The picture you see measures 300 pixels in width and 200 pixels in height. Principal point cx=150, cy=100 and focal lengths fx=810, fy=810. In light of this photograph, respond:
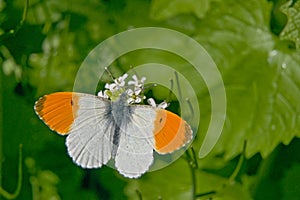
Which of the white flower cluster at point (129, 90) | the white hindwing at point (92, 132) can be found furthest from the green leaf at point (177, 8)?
the white hindwing at point (92, 132)

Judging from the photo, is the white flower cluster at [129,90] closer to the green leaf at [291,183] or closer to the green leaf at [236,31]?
the green leaf at [236,31]

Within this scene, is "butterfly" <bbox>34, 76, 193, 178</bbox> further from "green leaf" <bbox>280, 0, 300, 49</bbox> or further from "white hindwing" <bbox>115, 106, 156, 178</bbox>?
"green leaf" <bbox>280, 0, 300, 49</bbox>

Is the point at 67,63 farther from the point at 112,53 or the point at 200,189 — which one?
the point at 200,189

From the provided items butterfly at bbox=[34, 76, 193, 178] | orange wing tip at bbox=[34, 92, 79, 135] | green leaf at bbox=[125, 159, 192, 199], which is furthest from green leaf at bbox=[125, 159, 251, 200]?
orange wing tip at bbox=[34, 92, 79, 135]

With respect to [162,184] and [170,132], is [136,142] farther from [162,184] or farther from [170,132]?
[162,184]

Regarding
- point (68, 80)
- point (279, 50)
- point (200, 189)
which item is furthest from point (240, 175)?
point (68, 80)

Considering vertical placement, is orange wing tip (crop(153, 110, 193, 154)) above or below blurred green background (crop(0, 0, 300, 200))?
above

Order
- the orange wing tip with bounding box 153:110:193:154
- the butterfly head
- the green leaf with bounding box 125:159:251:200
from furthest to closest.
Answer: the green leaf with bounding box 125:159:251:200
the butterfly head
the orange wing tip with bounding box 153:110:193:154
